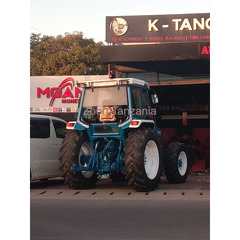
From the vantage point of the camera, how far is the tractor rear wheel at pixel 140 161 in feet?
38.2

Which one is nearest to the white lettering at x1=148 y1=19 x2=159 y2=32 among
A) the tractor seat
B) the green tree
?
the tractor seat

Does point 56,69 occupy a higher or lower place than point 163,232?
higher

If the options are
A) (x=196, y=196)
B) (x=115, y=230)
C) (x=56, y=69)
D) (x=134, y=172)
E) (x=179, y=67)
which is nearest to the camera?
(x=115, y=230)

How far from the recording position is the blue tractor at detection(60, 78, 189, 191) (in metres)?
11.9

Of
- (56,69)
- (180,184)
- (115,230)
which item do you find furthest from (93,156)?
(56,69)

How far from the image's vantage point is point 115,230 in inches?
288

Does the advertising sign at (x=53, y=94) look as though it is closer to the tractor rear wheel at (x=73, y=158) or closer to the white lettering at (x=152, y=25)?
the white lettering at (x=152, y=25)

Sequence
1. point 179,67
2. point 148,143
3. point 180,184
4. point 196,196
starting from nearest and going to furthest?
point 196,196 → point 148,143 → point 180,184 → point 179,67

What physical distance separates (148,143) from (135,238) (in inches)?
226

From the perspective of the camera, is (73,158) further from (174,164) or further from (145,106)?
(174,164)

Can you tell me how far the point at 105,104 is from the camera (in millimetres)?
12711

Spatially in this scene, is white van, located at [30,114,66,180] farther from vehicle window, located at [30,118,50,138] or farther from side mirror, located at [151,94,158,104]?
side mirror, located at [151,94,158,104]

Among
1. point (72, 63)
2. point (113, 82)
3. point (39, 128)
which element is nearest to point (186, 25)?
point (113, 82)

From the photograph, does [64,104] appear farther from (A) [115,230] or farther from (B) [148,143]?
(A) [115,230]
